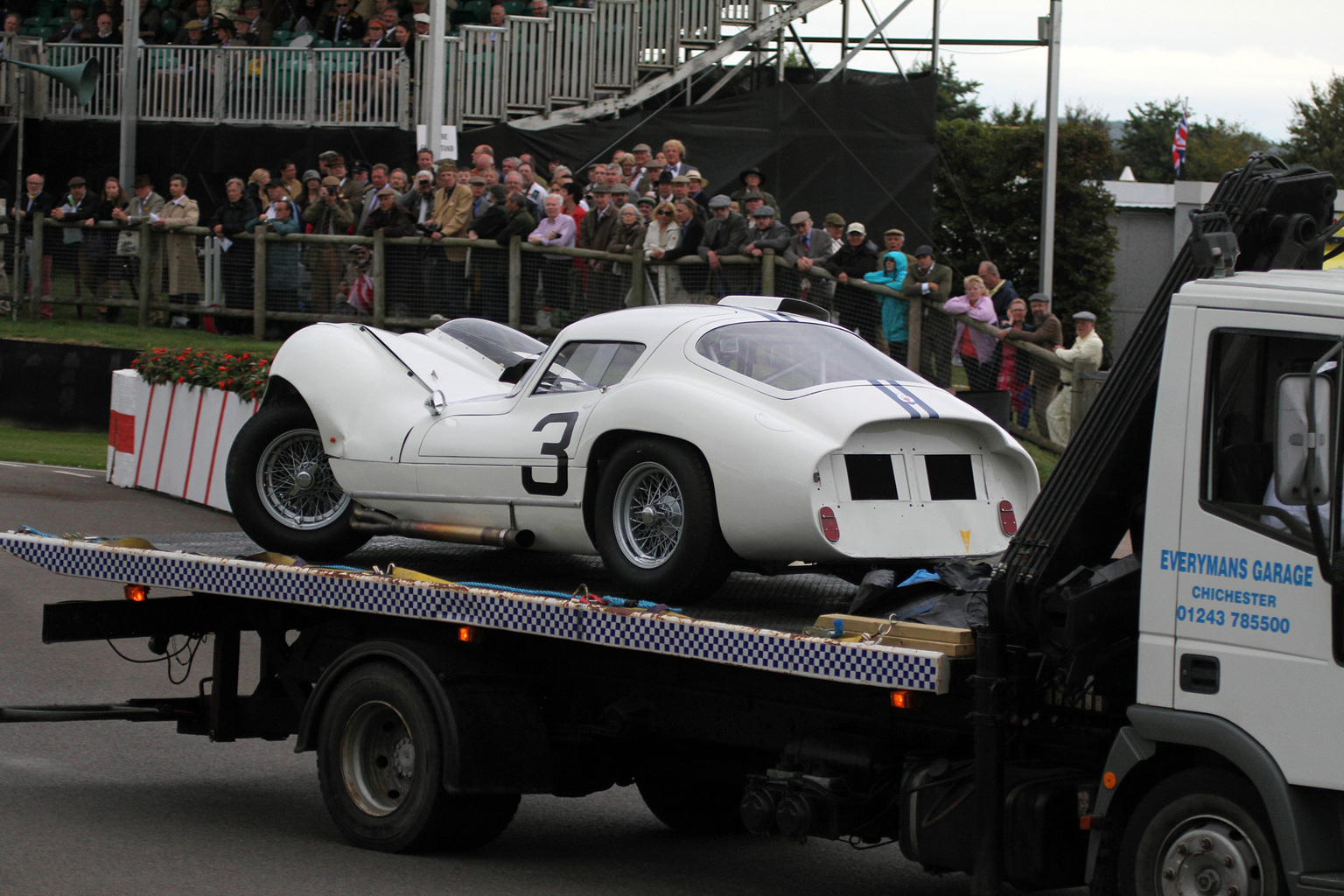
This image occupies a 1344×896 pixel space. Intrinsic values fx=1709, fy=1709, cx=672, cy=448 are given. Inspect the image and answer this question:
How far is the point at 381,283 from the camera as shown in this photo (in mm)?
19156

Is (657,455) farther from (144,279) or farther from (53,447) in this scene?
(144,279)

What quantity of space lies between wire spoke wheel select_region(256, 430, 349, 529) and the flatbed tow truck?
104cm

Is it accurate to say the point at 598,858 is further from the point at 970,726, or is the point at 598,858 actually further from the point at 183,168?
the point at 183,168

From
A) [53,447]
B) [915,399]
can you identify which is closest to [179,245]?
[53,447]

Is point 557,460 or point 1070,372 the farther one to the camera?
point 1070,372

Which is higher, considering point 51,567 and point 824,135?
point 824,135

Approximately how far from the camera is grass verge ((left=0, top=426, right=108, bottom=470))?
61.4ft

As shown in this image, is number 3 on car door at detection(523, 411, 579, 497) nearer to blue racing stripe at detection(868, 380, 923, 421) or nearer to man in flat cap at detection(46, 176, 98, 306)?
blue racing stripe at detection(868, 380, 923, 421)

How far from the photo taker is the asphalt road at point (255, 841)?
6617 mm

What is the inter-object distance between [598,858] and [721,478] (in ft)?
5.86

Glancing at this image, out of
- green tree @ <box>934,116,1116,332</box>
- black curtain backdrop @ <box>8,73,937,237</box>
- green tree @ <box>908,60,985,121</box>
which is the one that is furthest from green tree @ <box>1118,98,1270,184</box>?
black curtain backdrop @ <box>8,73,937,237</box>

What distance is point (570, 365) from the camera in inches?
305

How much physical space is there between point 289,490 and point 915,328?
7.98 metres

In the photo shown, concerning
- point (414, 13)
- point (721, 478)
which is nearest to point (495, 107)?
point (414, 13)
